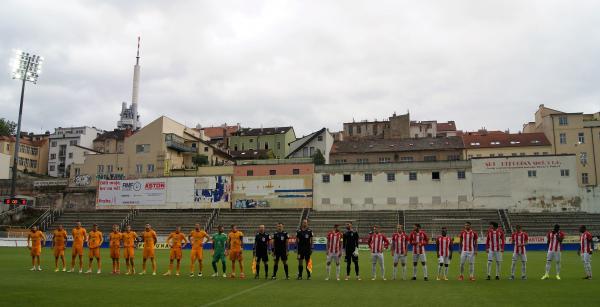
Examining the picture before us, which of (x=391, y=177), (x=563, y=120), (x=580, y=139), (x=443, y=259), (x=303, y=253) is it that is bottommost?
(x=443, y=259)

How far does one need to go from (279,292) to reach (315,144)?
6780 centimetres

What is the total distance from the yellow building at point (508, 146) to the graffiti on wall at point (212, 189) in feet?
119

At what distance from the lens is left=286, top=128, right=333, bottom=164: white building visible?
82.2 metres

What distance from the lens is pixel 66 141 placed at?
106062 mm

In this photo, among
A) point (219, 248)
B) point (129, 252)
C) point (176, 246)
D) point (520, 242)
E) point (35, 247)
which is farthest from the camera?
point (35, 247)

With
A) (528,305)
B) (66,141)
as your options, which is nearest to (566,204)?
(528,305)

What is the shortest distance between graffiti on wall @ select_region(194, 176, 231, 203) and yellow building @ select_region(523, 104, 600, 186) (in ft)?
160

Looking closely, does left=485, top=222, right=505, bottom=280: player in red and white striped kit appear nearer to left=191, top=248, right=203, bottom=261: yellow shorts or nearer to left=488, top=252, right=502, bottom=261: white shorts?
left=488, top=252, right=502, bottom=261: white shorts

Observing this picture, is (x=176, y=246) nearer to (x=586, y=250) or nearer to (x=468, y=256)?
(x=468, y=256)

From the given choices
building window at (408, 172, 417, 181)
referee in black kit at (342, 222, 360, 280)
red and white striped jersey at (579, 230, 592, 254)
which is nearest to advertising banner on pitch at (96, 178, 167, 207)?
building window at (408, 172, 417, 181)

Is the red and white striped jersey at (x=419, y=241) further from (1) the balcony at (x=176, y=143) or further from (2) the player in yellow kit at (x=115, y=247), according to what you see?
(1) the balcony at (x=176, y=143)

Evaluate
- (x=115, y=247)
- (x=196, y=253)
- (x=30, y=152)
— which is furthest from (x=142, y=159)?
(x=196, y=253)

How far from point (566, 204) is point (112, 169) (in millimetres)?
63953

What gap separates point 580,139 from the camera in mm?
75188
